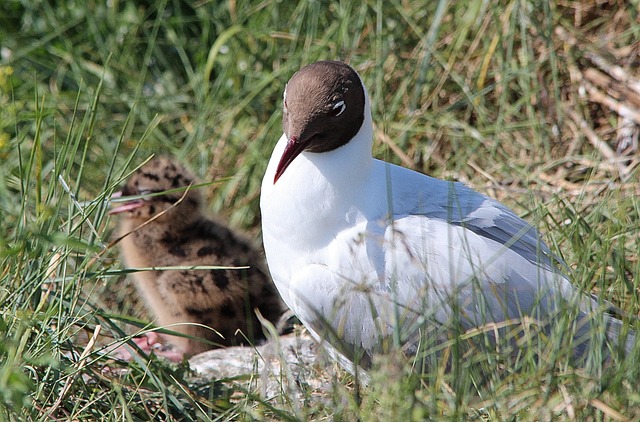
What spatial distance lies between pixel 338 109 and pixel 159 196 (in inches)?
57.9

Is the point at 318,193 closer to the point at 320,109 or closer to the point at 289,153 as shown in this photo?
the point at 289,153

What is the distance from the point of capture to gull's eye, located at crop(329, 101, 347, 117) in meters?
3.26

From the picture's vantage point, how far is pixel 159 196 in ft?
14.6

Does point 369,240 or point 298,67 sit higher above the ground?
point 369,240

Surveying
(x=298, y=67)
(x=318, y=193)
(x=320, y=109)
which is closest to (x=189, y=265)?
(x=318, y=193)

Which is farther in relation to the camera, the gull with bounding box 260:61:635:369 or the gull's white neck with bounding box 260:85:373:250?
the gull's white neck with bounding box 260:85:373:250

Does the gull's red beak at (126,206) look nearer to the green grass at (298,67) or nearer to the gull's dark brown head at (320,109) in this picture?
the green grass at (298,67)

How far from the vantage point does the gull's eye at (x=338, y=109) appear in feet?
10.7

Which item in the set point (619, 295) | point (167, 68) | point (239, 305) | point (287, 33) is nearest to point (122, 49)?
point (167, 68)

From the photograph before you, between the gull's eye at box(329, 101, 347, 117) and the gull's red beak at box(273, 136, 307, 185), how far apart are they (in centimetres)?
15

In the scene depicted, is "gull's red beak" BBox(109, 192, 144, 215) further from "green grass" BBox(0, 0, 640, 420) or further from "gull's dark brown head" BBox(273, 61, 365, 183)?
"gull's dark brown head" BBox(273, 61, 365, 183)

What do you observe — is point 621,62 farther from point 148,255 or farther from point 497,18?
point 148,255

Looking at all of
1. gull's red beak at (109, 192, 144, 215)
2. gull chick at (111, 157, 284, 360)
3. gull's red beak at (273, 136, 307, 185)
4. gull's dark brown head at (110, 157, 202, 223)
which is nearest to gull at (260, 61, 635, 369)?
gull's red beak at (273, 136, 307, 185)

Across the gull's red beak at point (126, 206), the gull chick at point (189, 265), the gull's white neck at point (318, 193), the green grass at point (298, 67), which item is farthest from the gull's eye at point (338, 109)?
the gull's red beak at point (126, 206)
